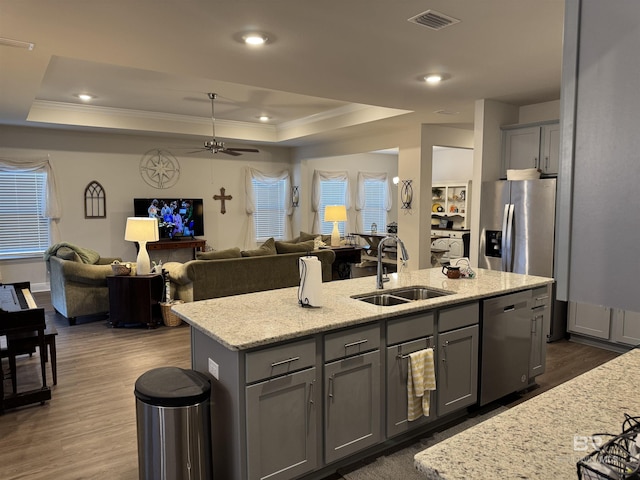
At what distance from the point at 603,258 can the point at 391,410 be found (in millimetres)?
2107

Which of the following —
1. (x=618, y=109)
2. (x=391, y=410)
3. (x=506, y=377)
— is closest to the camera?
(x=618, y=109)

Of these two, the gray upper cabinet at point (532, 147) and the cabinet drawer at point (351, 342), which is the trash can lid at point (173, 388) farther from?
the gray upper cabinet at point (532, 147)

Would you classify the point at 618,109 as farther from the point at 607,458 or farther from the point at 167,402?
the point at 167,402

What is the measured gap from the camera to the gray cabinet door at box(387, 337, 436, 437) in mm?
2637

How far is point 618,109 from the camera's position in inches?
29.7

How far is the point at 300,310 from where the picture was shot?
261 cm

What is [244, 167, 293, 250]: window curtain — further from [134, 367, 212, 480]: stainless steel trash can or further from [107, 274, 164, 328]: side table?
[134, 367, 212, 480]: stainless steel trash can

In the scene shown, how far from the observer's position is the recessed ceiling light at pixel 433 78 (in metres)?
4.08

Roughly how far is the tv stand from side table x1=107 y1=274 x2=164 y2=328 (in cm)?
252

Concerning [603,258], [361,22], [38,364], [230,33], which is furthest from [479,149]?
[38,364]

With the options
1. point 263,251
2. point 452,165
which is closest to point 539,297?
point 263,251

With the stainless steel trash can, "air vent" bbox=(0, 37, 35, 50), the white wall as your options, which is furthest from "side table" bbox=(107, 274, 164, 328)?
the white wall

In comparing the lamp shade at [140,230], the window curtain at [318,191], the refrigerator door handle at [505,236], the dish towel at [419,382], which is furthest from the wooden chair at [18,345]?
the window curtain at [318,191]

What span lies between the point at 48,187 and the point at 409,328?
702 centimetres
